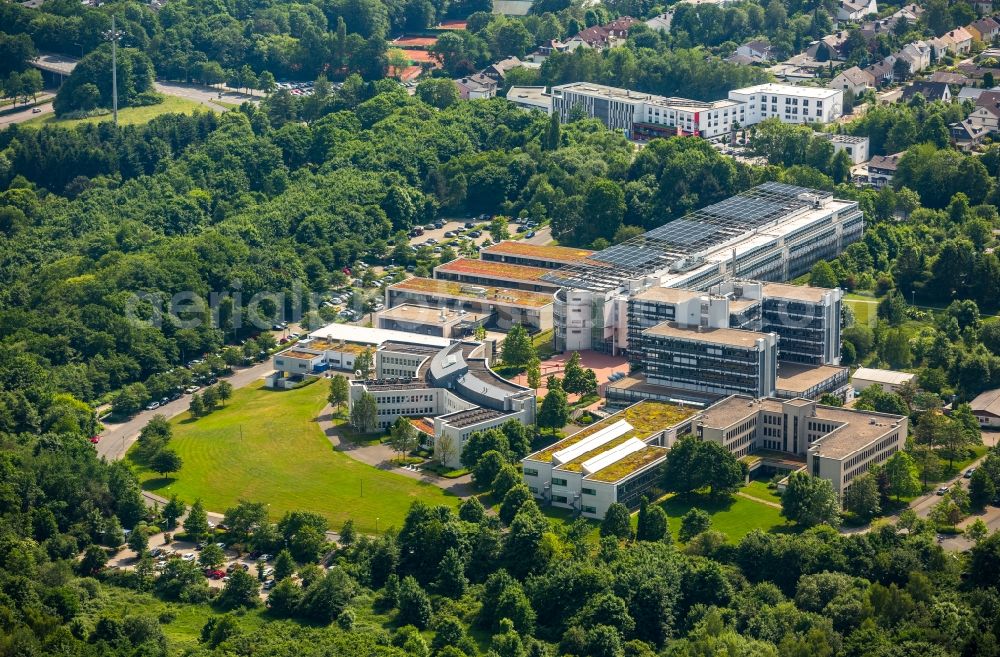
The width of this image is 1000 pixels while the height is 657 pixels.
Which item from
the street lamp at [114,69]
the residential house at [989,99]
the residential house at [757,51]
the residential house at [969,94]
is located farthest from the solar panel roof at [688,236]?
the street lamp at [114,69]

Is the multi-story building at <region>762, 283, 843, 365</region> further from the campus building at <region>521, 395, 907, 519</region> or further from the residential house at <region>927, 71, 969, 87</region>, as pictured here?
the residential house at <region>927, 71, 969, 87</region>

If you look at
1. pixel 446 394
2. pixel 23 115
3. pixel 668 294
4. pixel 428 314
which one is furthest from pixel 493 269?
pixel 23 115

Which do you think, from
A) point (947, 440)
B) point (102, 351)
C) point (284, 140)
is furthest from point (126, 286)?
point (947, 440)

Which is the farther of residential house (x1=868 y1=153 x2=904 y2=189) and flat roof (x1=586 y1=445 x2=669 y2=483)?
residential house (x1=868 y1=153 x2=904 y2=189)

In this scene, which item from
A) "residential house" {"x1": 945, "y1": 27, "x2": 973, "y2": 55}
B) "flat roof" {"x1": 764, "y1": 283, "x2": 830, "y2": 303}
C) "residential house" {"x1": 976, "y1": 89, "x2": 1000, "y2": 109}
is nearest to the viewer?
"flat roof" {"x1": 764, "y1": 283, "x2": 830, "y2": 303}

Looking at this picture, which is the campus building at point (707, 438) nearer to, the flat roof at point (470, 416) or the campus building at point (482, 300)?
the flat roof at point (470, 416)

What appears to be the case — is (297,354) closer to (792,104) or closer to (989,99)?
(792,104)

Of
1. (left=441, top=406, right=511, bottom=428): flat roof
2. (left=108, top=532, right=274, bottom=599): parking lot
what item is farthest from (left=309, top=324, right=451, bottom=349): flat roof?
(left=108, top=532, right=274, bottom=599): parking lot
